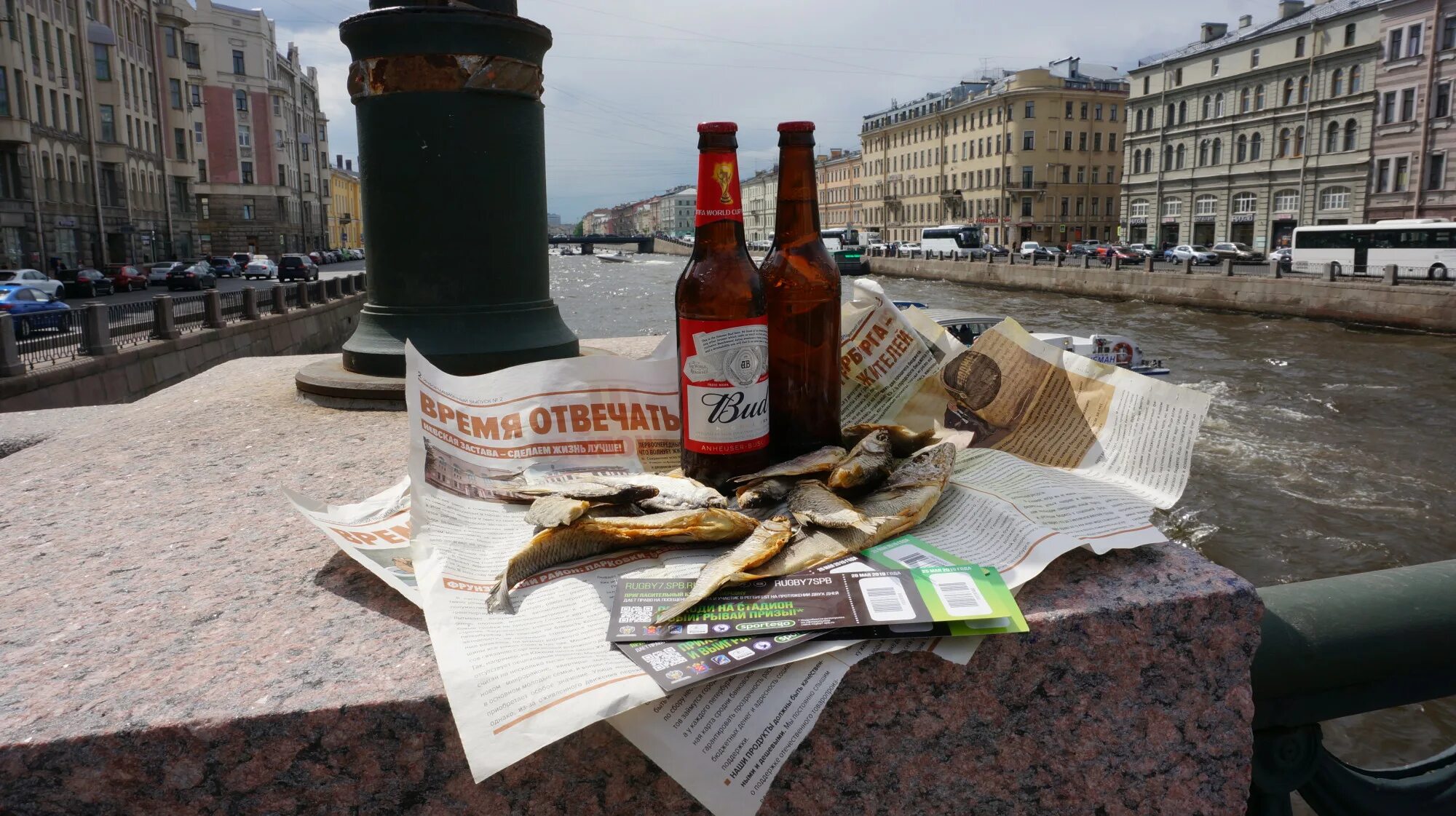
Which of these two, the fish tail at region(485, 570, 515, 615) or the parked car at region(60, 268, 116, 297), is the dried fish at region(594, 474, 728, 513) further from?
the parked car at region(60, 268, 116, 297)

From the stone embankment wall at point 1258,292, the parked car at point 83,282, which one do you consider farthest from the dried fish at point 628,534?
the parked car at point 83,282

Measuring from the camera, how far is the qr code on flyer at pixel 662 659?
37.0 inches

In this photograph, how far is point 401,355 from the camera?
3156mm

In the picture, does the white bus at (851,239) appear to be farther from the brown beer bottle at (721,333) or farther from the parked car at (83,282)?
the brown beer bottle at (721,333)

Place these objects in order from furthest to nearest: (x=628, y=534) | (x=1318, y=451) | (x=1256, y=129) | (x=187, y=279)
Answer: (x=1256, y=129), (x=187, y=279), (x=1318, y=451), (x=628, y=534)

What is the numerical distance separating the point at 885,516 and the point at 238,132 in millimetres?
65575

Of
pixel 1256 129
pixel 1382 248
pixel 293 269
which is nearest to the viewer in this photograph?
pixel 1382 248

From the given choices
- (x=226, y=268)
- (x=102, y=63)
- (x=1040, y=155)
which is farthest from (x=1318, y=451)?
(x=1040, y=155)

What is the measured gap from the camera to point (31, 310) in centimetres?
1716

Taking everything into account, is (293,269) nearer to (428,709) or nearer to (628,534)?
(628,534)

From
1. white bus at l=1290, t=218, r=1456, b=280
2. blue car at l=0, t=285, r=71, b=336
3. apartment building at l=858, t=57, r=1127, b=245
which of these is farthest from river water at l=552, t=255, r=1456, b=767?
apartment building at l=858, t=57, r=1127, b=245

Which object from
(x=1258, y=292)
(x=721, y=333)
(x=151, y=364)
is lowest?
(x=151, y=364)

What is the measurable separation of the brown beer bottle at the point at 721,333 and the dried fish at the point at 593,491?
0.14 m

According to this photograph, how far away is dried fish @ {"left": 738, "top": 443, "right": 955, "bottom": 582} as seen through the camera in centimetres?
115
